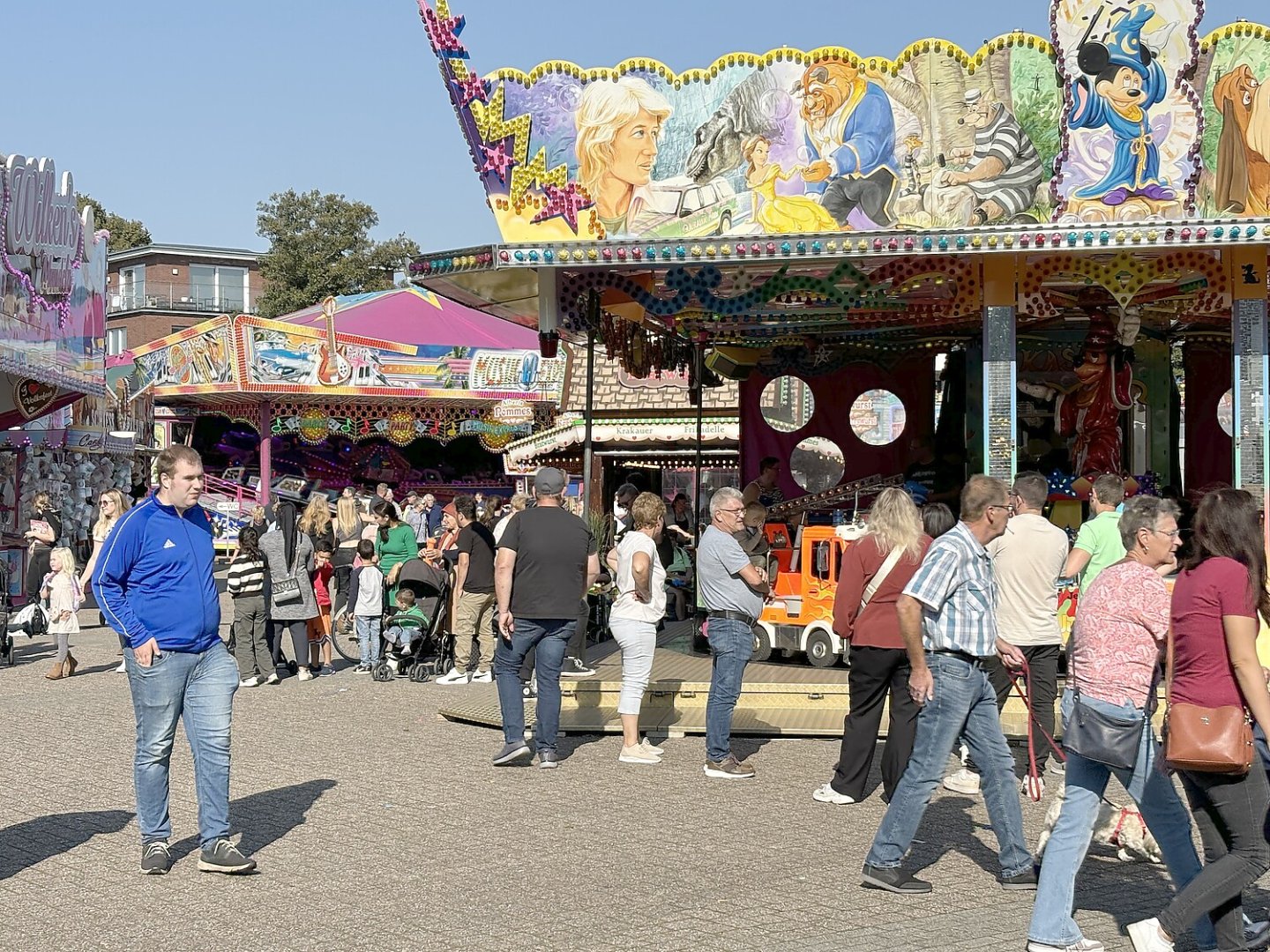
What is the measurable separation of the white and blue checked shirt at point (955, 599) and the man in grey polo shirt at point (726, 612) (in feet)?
8.01

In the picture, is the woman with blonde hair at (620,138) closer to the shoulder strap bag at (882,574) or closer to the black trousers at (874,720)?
the shoulder strap bag at (882,574)

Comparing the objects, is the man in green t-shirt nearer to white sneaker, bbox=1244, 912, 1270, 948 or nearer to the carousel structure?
the carousel structure

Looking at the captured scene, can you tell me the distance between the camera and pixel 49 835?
24.3 ft

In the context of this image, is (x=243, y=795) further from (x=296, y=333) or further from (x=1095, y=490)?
(x=296, y=333)

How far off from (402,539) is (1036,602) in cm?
730

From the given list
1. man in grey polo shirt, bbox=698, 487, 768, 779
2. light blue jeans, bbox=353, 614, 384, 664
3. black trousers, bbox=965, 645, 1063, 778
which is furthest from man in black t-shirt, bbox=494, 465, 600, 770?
light blue jeans, bbox=353, 614, 384, 664

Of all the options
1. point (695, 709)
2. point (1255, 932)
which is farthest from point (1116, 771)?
point (695, 709)

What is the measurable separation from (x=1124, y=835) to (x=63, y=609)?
33.8 feet

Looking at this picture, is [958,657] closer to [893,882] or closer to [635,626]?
[893,882]

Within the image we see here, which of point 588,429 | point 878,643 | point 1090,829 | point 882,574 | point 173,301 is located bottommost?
point 1090,829

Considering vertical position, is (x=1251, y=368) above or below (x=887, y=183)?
below

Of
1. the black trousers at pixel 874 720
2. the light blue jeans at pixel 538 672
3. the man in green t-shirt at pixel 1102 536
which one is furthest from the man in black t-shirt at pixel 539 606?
the man in green t-shirt at pixel 1102 536

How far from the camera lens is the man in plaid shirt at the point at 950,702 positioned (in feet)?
20.2

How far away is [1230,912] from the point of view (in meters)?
5.14
